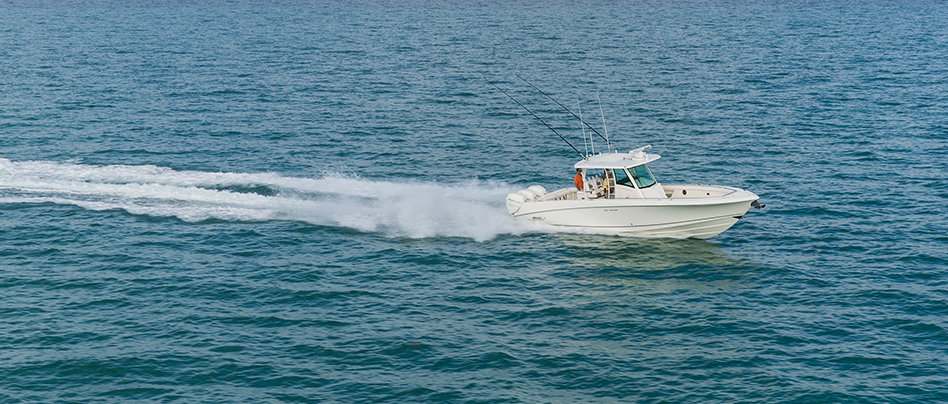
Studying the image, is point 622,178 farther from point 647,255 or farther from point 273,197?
point 273,197

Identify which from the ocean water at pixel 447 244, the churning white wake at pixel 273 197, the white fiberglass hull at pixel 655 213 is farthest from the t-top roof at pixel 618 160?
the churning white wake at pixel 273 197

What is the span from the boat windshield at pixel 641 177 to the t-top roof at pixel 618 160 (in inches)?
Answer: 13.1

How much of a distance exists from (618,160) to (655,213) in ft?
9.56

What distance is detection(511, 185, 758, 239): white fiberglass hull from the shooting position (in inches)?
1374

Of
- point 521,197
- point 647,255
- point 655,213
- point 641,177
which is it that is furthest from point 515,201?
point 647,255

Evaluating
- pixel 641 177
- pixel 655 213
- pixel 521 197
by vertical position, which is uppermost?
pixel 641 177

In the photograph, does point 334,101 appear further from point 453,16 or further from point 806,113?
point 453,16

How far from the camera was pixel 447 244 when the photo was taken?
36.7 m

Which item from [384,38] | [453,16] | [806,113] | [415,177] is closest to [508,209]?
[415,177]

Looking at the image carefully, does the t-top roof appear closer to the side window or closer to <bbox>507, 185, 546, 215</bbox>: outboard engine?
the side window

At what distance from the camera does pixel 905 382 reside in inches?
984

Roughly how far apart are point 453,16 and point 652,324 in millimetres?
122256

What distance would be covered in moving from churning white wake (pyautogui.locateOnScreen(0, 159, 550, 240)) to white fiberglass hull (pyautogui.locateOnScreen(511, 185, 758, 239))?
48.5 inches

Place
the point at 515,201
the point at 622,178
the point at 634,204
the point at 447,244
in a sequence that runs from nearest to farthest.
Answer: the point at 634,204 < the point at 622,178 < the point at 447,244 < the point at 515,201
